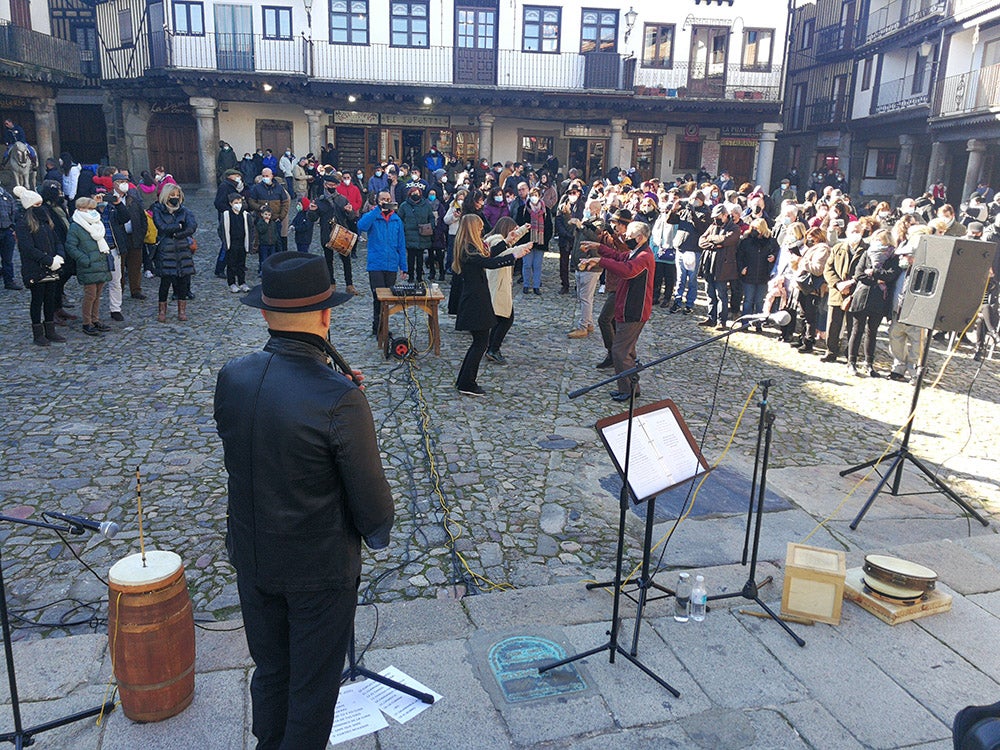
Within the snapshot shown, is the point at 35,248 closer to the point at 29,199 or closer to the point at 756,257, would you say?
the point at 29,199

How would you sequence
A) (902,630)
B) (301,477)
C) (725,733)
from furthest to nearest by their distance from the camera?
1. (902,630)
2. (725,733)
3. (301,477)

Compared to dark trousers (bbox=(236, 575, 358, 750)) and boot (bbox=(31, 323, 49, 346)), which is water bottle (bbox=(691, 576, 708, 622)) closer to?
dark trousers (bbox=(236, 575, 358, 750))

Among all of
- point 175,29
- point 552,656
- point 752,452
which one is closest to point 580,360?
point 752,452

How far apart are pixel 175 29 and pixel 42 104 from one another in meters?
4.92

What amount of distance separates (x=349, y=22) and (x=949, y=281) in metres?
24.7

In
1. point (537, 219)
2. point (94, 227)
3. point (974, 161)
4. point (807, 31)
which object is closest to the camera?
point (94, 227)

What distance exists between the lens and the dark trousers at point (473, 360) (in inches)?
318

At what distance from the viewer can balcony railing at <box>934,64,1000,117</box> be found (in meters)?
22.1

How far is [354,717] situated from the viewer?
11.3ft

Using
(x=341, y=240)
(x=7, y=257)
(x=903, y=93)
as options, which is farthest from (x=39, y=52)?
(x=903, y=93)

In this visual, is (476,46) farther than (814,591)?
Yes

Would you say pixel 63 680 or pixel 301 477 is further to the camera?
pixel 63 680

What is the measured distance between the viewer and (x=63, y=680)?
3.63 m

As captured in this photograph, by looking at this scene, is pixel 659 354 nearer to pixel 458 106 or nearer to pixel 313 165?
pixel 313 165
